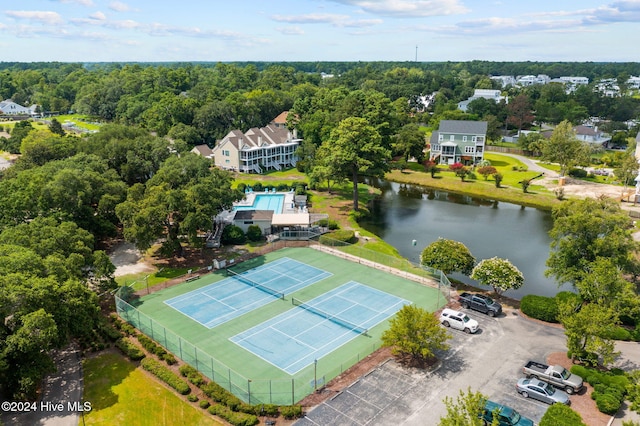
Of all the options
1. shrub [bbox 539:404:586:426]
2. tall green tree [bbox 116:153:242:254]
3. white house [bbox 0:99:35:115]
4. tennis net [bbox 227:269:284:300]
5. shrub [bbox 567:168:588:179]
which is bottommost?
tennis net [bbox 227:269:284:300]

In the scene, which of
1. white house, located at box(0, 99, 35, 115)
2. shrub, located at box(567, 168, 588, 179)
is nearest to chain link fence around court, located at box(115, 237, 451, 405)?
shrub, located at box(567, 168, 588, 179)

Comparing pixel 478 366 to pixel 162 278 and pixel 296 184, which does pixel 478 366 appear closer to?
pixel 162 278

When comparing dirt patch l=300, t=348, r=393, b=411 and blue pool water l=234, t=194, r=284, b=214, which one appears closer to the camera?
dirt patch l=300, t=348, r=393, b=411

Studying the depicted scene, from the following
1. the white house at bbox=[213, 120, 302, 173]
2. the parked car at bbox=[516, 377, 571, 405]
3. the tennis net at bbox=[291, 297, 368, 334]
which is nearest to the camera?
the parked car at bbox=[516, 377, 571, 405]

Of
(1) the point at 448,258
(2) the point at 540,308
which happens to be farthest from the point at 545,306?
(1) the point at 448,258

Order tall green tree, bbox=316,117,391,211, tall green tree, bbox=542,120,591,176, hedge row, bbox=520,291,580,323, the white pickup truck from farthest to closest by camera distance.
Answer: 1. tall green tree, bbox=542,120,591,176
2. tall green tree, bbox=316,117,391,211
3. hedge row, bbox=520,291,580,323
4. the white pickup truck

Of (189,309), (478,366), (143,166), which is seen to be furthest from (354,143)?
(478,366)

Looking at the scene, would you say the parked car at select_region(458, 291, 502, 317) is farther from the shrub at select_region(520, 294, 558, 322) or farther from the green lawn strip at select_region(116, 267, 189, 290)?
the green lawn strip at select_region(116, 267, 189, 290)
